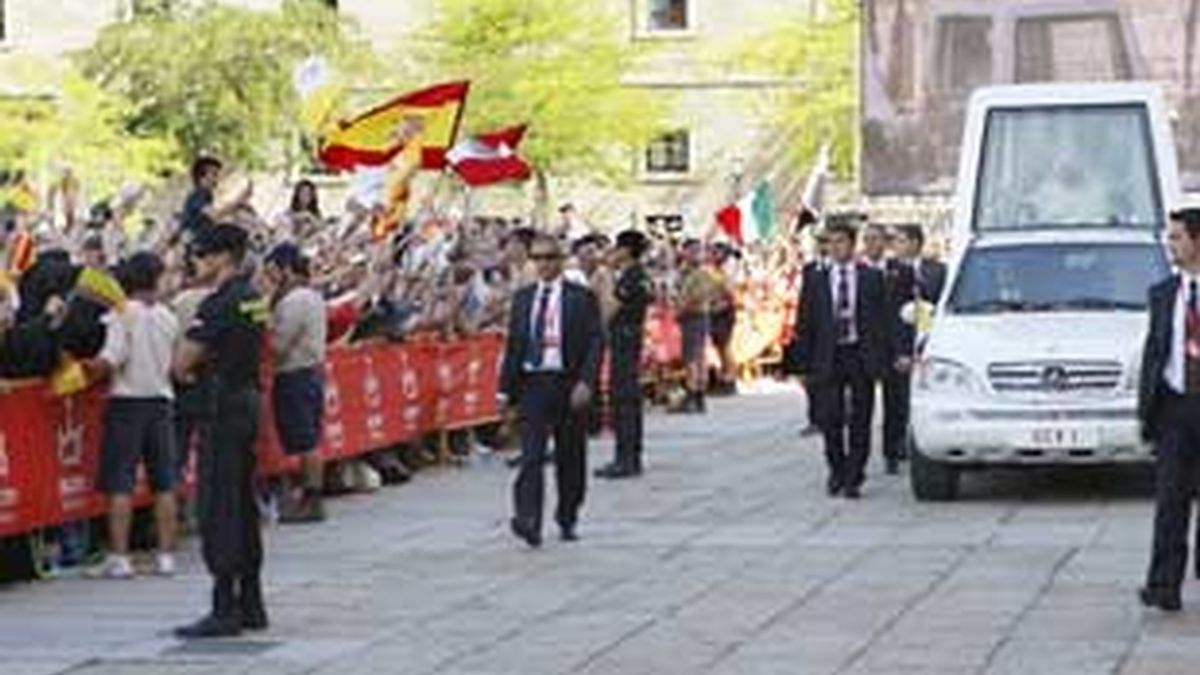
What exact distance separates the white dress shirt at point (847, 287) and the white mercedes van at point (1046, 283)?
0.63m

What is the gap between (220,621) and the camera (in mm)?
12969

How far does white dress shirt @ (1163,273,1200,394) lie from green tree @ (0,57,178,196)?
41211 millimetres

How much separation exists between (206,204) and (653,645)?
7098mm

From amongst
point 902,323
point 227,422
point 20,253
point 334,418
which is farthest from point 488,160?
point 227,422

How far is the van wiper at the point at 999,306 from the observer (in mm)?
19469

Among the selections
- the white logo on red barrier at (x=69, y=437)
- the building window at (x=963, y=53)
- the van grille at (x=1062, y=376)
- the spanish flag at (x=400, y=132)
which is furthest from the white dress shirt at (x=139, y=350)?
the building window at (x=963, y=53)

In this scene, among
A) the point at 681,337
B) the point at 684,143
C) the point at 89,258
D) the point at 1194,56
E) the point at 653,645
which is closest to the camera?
the point at 653,645

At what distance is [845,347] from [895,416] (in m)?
2.22

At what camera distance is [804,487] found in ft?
68.0

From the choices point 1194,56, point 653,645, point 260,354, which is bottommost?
point 653,645

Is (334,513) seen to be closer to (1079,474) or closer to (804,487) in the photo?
(804,487)

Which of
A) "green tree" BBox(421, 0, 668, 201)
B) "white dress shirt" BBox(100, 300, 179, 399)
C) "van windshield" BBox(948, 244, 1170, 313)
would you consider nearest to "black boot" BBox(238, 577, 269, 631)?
"white dress shirt" BBox(100, 300, 179, 399)

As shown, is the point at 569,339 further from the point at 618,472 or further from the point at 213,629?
the point at 618,472

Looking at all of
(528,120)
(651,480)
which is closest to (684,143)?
(528,120)
